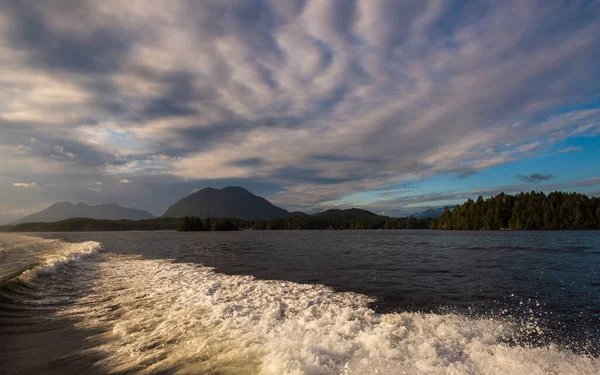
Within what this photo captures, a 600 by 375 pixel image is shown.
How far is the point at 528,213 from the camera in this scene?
437ft

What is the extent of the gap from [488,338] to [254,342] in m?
6.71

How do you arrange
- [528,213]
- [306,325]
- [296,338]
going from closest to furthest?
1. [296,338]
2. [306,325]
3. [528,213]

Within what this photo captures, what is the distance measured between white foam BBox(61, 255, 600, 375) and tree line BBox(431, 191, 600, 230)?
156 metres

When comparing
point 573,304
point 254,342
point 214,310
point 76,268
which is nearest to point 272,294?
point 214,310

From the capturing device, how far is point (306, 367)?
6629mm

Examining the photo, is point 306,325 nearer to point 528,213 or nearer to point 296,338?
point 296,338

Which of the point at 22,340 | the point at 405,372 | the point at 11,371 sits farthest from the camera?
the point at 22,340

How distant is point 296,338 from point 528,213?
163 metres

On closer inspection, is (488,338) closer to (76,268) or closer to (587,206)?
(76,268)

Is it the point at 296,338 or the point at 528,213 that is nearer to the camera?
the point at 296,338

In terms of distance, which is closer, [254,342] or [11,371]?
[11,371]

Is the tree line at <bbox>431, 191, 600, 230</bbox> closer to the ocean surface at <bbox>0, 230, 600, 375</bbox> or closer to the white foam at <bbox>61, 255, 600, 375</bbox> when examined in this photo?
the ocean surface at <bbox>0, 230, 600, 375</bbox>

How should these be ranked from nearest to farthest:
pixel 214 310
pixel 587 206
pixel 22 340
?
pixel 22 340 → pixel 214 310 → pixel 587 206

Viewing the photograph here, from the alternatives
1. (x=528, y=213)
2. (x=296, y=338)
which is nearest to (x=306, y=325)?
(x=296, y=338)
